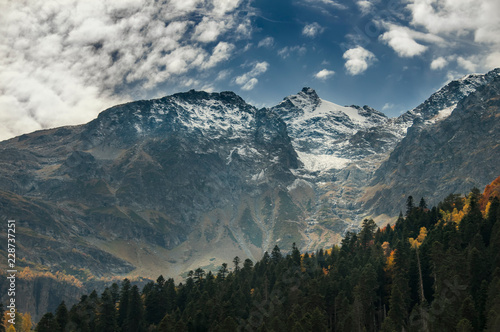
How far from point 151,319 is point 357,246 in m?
60.9

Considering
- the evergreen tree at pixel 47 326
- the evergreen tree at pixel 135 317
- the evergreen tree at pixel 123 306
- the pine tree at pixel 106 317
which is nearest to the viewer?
the evergreen tree at pixel 47 326

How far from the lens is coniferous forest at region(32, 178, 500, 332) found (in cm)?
7588

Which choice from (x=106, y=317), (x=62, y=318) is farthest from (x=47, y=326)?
(x=106, y=317)

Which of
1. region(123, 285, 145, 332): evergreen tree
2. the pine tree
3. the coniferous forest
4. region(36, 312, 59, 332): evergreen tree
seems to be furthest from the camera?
region(123, 285, 145, 332): evergreen tree

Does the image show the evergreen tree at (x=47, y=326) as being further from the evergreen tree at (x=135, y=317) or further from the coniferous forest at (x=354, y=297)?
the evergreen tree at (x=135, y=317)

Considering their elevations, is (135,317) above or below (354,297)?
below

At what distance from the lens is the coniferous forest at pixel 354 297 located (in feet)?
249

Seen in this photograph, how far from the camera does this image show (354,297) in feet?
297

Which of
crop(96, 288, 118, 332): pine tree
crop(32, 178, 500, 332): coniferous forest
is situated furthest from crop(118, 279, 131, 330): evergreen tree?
crop(96, 288, 118, 332): pine tree

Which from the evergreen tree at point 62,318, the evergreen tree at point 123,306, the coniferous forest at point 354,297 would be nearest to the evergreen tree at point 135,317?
the coniferous forest at point 354,297

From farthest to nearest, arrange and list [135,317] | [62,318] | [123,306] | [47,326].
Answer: [123,306]
[135,317]
[62,318]
[47,326]

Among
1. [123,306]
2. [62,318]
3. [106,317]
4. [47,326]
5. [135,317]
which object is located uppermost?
[123,306]

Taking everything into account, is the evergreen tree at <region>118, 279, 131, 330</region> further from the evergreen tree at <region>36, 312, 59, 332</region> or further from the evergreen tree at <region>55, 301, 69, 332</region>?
the evergreen tree at <region>36, 312, 59, 332</region>

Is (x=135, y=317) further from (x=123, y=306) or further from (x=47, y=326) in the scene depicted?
(x=47, y=326)
